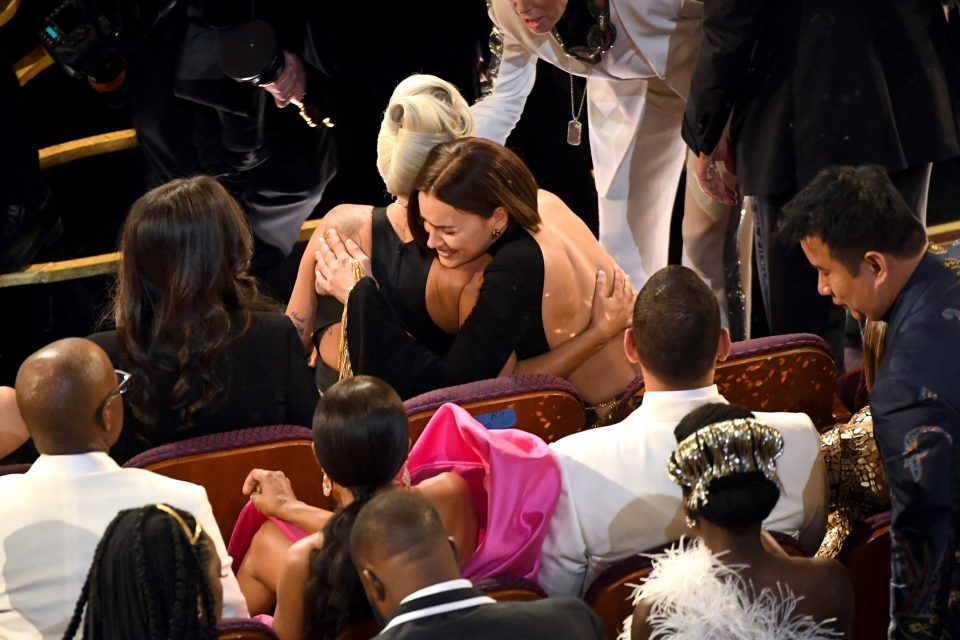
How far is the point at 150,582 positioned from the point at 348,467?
1.74 ft

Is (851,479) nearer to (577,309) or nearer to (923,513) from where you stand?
(923,513)

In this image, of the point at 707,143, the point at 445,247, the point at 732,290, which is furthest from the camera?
the point at 732,290

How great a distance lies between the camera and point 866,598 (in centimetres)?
260

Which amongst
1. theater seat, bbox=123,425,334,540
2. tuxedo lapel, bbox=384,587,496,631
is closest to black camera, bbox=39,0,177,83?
theater seat, bbox=123,425,334,540

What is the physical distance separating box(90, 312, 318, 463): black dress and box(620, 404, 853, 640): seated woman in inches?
44.4

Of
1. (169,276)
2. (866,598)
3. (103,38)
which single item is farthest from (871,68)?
(103,38)

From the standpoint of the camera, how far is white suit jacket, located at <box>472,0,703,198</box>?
4.46 metres

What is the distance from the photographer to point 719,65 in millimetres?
3721

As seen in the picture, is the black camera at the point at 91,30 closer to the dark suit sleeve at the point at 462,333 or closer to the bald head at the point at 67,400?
the dark suit sleeve at the point at 462,333

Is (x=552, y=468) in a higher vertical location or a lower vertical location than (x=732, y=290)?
higher

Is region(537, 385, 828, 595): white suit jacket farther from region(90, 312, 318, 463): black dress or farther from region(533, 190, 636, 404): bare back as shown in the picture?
region(533, 190, 636, 404): bare back

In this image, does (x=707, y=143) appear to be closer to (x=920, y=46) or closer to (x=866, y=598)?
(x=920, y=46)

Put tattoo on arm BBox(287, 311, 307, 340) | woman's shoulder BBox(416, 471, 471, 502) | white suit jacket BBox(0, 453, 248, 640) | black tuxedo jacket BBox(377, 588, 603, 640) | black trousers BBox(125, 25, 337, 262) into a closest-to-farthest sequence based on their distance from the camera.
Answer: black tuxedo jacket BBox(377, 588, 603, 640)
white suit jacket BBox(0, 453, 248, 640)
woman's shoulder BBox(416, 471, 471, 502)
tattoo on arm BBox(287, 311, 307, 340)
black trousers BBox(125, 25, 337, 262)

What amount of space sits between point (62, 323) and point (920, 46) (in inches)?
134
